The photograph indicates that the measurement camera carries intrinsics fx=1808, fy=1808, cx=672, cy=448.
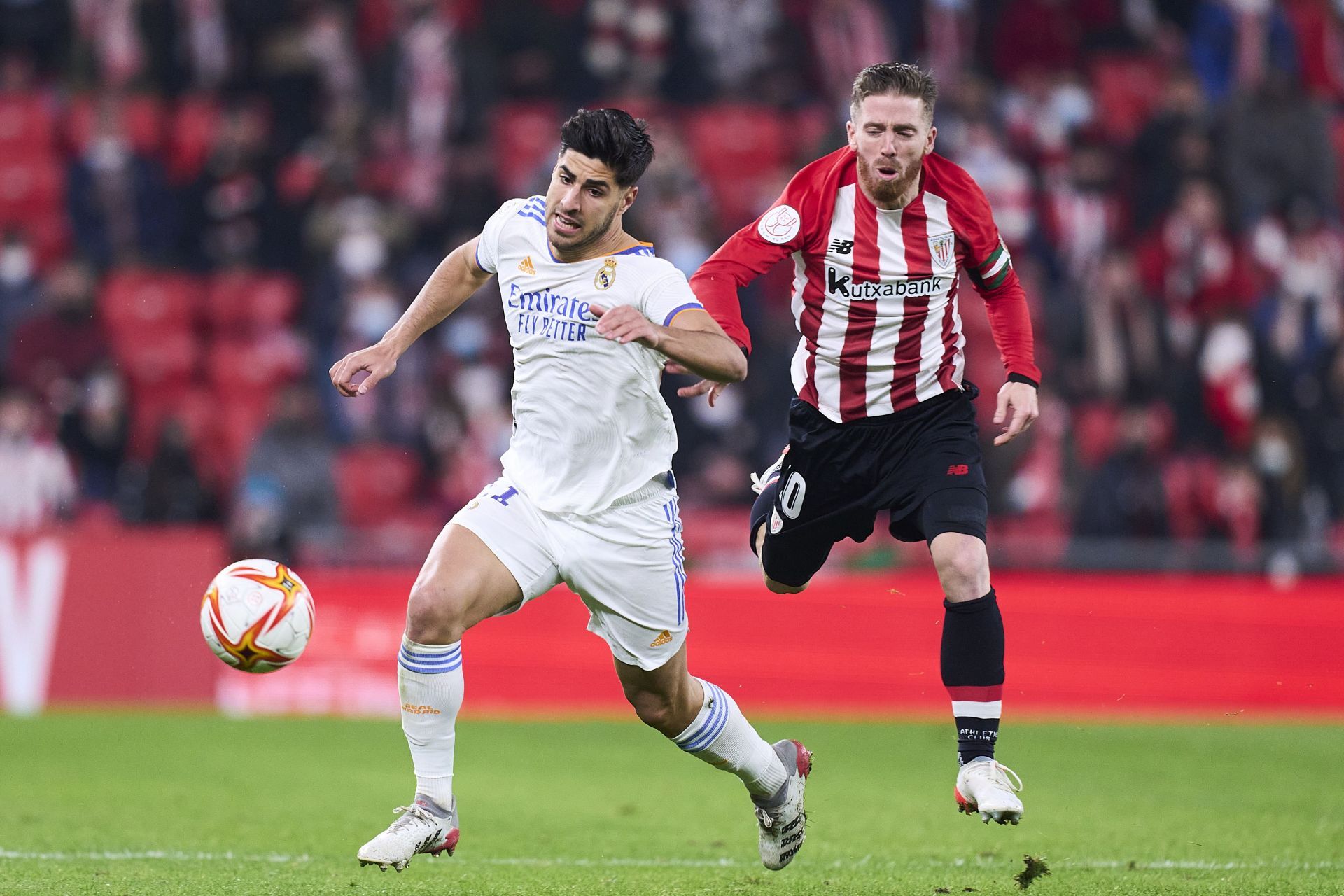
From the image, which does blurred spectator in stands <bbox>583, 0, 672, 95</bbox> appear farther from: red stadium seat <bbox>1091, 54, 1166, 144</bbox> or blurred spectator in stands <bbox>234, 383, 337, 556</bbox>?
blurred spectator in stands <bbox>234, 383, 337, 556</bbox>

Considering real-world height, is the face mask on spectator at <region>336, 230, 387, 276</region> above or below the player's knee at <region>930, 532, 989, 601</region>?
above

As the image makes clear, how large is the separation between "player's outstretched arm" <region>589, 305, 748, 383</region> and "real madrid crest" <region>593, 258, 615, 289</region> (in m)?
0.15

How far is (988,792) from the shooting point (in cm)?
600

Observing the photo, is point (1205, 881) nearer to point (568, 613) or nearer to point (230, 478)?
point (568, 613)

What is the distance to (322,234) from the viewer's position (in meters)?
16.1

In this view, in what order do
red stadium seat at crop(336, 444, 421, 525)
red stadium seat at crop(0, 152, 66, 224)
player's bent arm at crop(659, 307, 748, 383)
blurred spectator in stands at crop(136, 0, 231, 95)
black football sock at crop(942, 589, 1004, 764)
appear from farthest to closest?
blurred spectator in stands at crop(136, 0, 231, 95) < red stadium seat at crop(0, 152, 66, 224) < red stadium seat at crop(336, 444, 421, 525) < black football sock at crop(942, 589, 1004, 764) < player's bent arm at crop(659, 307, 748, 383)

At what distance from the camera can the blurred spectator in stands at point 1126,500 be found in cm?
1437

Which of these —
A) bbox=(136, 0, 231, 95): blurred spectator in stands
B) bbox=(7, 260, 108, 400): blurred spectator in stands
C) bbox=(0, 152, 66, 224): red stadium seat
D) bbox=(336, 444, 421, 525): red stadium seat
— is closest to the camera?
bbox=(7, 260, 108, 400): blurred spectator in stands

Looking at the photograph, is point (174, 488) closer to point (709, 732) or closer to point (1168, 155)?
point (709, 732)

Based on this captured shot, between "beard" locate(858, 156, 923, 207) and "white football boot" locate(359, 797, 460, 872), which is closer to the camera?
"white football boot" locate(359, 797, 460, 872)

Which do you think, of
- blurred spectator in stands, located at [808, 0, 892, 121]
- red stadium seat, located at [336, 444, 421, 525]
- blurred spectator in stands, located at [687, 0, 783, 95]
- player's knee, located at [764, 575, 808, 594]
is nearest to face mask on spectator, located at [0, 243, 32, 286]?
red stadium seat, located at [336, 444, 421, 525]

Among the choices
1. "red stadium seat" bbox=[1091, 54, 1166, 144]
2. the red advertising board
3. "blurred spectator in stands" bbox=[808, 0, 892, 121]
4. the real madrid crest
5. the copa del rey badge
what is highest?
"blurred spectator in stands" bbox=[808, 0, 892, 121]

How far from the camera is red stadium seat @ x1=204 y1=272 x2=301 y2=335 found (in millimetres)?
15938

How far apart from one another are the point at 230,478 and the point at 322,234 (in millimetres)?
2647
